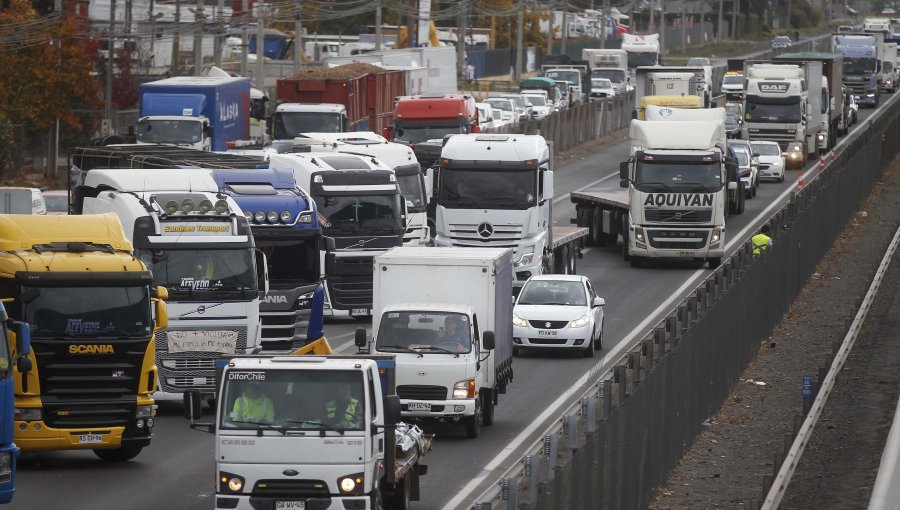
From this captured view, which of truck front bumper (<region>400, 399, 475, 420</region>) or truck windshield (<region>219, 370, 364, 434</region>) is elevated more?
truck windshield (<region>219, 370, 364, 434</region>)

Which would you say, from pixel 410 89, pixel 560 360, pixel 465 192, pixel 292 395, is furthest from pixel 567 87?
pixel 292 395

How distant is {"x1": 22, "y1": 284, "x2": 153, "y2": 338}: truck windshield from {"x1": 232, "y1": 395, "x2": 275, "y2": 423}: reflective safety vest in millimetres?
4776

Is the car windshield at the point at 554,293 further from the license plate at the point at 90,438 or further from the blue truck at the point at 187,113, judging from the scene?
the blue truck at the point at 187,113

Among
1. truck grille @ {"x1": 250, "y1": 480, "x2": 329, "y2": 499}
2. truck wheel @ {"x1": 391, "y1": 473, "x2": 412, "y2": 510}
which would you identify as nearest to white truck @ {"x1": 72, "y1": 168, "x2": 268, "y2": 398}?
truck wheel @ {"x1": 391, "y1": 473, "x2": 412, "y2": 510}

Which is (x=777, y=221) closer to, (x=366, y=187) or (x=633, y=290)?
(x=633, y=290)

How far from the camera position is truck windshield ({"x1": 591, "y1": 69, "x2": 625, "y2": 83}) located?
96.8m

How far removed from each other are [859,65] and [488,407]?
3188 inches

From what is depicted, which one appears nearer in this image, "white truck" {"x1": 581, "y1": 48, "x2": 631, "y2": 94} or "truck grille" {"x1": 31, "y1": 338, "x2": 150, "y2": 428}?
"truck grille" {"x1": 31, "y1": 338, "x2": 150, "y2": 428}

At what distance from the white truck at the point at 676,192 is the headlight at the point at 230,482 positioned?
2679 centimetres

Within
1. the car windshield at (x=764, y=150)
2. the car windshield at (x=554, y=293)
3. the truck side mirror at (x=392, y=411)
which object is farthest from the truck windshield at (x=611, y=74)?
the truck side mirror at (x=392, y=411)

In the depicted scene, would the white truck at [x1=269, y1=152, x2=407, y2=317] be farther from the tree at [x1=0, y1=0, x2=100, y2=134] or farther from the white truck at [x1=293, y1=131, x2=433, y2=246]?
the tree at [x1=0, y1=0, x2=100, y2=134]

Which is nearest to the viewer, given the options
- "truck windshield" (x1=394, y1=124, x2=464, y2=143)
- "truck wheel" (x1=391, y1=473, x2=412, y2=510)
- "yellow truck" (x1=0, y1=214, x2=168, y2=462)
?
"truck wheel" (x1=391, y1=473, x2=412, y2=510)

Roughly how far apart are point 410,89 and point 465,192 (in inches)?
1370

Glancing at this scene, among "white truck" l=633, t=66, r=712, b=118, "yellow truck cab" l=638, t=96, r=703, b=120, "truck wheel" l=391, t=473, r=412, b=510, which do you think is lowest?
"truck wheel" l=391, t=473, r=412, b=510
